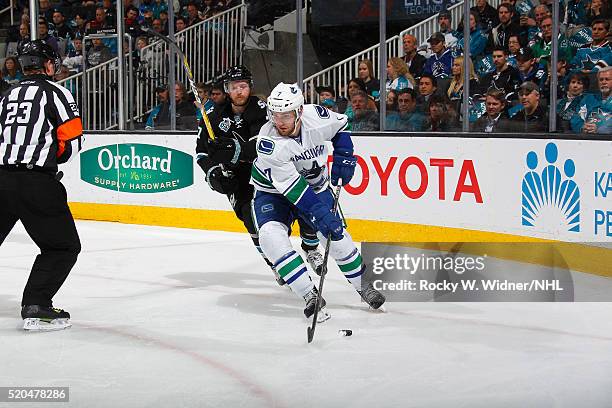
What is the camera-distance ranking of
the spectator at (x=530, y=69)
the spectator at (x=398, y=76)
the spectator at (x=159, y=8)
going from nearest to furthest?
1. the spectator at (x=530, y=69)
2. the spectator at (x=398, y=76)
3. the spectator at (x=159, y=8)

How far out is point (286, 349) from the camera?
160 inches

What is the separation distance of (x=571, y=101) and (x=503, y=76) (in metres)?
0.55

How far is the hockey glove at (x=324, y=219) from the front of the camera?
4312 mm

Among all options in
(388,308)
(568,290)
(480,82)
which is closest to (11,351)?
(388,308)

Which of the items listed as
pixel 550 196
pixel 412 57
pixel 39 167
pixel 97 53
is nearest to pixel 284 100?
pixel 39 167

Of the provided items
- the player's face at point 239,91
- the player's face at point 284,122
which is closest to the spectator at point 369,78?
the player's face at point 239,91

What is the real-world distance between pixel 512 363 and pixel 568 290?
5.02 ft

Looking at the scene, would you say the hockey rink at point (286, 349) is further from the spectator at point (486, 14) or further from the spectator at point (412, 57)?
the spectator at point (486, 14)

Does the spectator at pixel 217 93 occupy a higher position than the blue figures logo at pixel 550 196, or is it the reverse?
the spectator at pixel 217 93

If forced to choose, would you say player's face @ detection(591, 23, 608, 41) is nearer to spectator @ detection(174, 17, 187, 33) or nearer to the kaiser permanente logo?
the kaiser permanente logo

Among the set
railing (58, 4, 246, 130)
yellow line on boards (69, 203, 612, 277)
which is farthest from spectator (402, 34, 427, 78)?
railing (58, 4, 246, 130)

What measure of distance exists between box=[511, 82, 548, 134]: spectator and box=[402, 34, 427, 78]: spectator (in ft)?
2.76

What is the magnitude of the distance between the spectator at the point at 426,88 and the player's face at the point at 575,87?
3.49 feet

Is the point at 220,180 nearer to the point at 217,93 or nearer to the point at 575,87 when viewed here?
the point at 575,87
